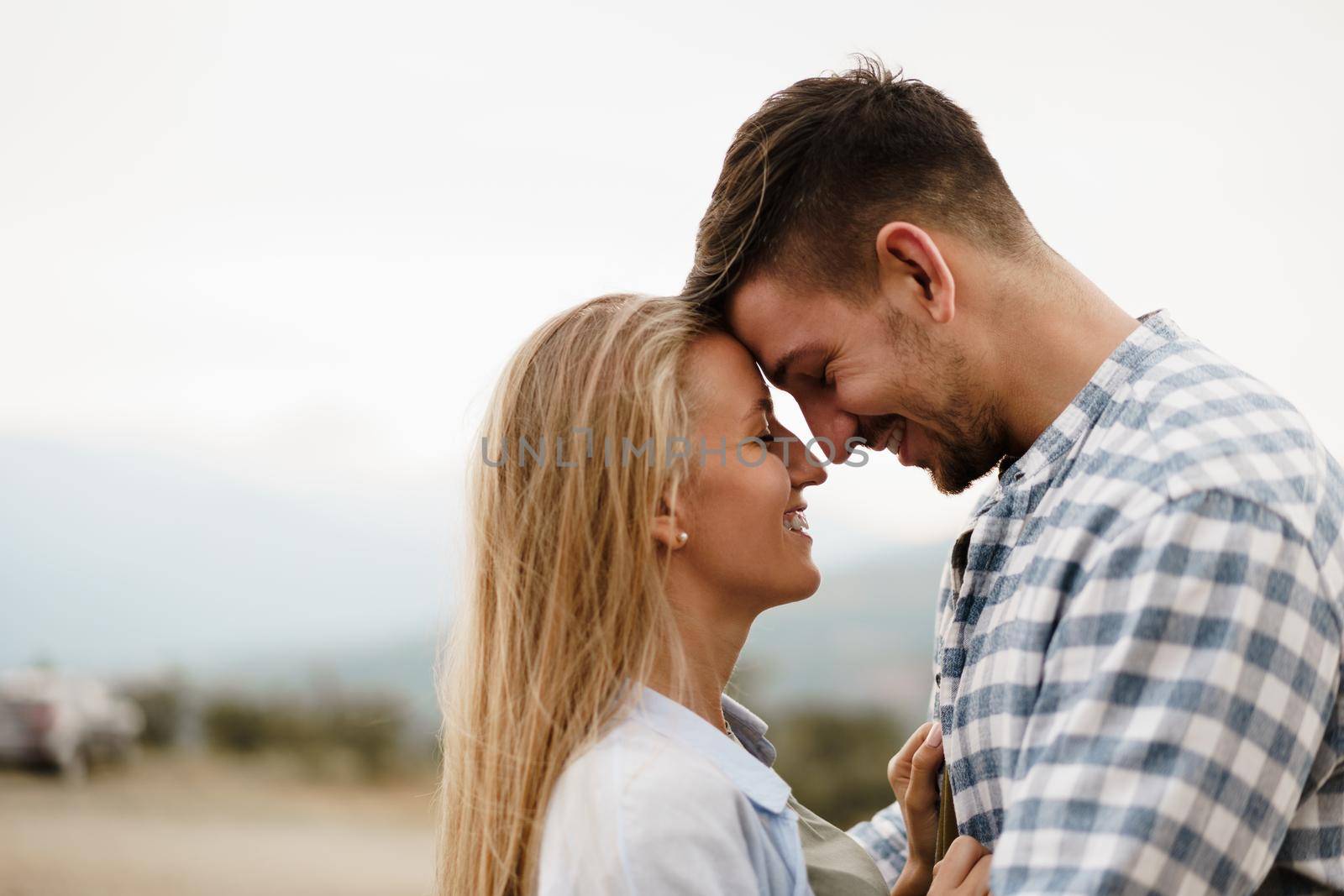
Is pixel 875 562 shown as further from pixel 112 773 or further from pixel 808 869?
pixel 112 773

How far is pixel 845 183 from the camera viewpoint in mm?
1704

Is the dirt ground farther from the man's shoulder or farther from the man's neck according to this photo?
the man's shoulder

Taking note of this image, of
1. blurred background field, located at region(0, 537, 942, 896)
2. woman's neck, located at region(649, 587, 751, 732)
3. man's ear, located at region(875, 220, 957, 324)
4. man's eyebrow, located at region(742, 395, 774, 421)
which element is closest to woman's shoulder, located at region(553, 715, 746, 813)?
woman's neck, located at region(649, 587, 751, 732)

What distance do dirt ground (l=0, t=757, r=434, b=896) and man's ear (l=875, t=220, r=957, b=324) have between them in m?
6.24

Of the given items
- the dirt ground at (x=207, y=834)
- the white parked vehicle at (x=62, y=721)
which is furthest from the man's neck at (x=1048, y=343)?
the white parked vehicle at (x=62, y=721)

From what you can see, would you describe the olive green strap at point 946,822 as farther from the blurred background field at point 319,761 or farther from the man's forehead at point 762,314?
the blurred background field at point 319,761

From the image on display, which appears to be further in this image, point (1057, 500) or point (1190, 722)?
point (1057, 500)

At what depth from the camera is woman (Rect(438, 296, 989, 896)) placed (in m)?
1.52

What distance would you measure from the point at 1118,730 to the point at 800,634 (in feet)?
19.4

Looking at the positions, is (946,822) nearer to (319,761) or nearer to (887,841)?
(887,841)

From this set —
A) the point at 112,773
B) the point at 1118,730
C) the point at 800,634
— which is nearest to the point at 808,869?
the point at 1118,730

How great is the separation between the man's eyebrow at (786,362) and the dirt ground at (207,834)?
601 centimetres

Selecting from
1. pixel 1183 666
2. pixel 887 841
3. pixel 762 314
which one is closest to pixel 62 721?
pixel 887 841

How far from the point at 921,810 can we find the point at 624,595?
1.99ft
